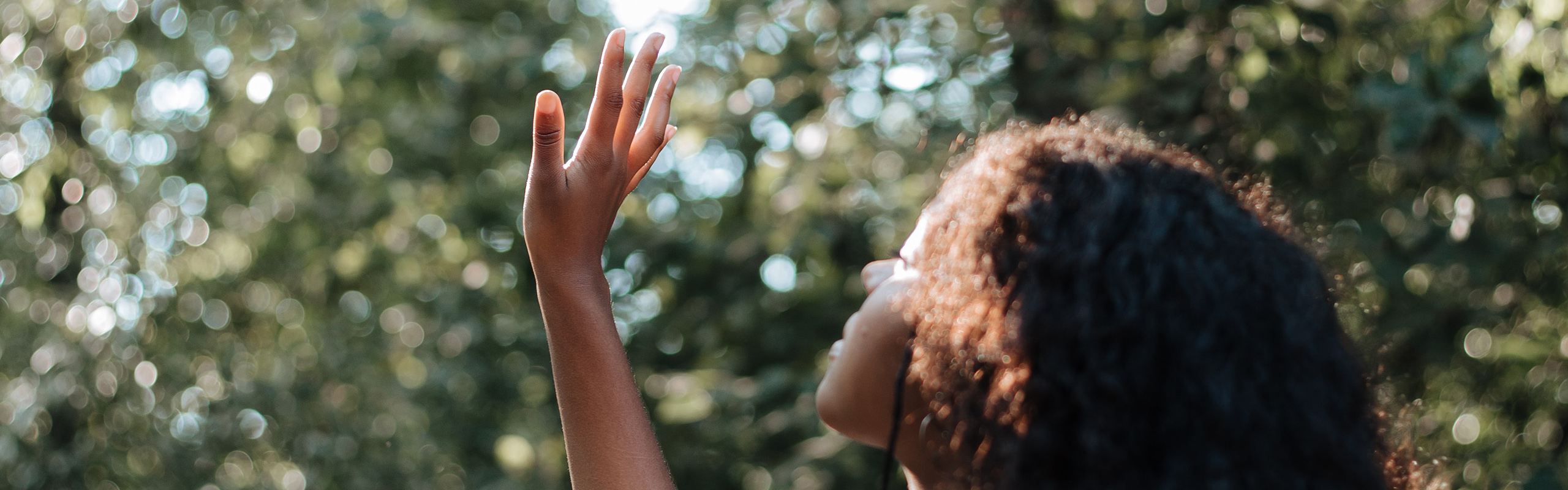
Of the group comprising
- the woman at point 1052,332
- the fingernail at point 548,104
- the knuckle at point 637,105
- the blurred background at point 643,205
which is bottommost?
the blurred background at point 643,205

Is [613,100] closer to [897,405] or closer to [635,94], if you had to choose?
[635,94]

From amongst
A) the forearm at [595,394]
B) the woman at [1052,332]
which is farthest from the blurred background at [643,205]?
the forearm at [595,394]

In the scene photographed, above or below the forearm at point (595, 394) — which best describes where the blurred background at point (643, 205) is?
below

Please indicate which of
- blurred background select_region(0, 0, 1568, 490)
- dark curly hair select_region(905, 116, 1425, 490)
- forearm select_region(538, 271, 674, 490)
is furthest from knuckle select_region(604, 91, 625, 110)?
blurred background select_region(0, 0, 1568, 490)

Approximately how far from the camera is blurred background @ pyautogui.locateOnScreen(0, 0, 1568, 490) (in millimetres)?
2346

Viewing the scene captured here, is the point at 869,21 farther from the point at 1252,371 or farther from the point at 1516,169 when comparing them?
the point at 1252,371

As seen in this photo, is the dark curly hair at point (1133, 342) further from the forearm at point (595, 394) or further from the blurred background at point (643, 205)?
the blurred background at point (643, 205)

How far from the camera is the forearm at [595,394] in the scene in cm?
113

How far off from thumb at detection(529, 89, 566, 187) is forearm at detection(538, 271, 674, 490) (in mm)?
123

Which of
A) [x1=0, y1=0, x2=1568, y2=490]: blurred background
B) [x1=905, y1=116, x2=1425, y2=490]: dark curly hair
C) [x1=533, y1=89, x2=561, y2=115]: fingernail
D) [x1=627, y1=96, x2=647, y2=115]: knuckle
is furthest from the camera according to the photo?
[x1=0, y1=0, x2=1568, y2=490]: blurred background

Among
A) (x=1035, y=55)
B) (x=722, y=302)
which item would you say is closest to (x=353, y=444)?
(x=722, y=302)

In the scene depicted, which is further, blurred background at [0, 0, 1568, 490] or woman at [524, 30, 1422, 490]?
blurred background at [0, 0, 1568, 490]

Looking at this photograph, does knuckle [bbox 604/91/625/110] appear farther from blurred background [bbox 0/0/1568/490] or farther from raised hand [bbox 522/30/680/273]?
blurred background [bbox 0/0/1568/490]

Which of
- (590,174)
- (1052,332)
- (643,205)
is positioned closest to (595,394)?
(590,174)
